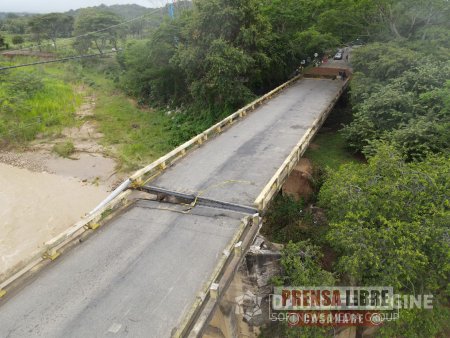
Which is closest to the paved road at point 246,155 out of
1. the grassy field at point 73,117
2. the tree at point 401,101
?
the tree at point 401,101

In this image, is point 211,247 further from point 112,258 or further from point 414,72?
point 414,72

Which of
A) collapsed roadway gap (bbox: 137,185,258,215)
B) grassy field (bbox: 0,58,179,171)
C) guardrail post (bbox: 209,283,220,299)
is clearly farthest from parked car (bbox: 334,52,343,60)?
guardrail post (bbox: 209,283,220,299)

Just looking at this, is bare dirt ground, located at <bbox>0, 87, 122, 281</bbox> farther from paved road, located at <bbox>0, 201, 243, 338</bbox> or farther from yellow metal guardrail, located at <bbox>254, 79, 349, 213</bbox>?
yellow metal guardrail, located at <bbox>254, 79, 349, 213</bbox>

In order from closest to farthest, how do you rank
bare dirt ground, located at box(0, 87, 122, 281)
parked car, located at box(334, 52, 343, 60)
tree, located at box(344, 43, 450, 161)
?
1. tree, located at box(344, 43, 450, 161)
2. bare dirt ground, located at box(0, 87, 122, 281)
3. parked car, located at box(334, 52, 343, 60)

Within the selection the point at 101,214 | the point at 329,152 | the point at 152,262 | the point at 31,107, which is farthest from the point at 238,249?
the point at 31,107

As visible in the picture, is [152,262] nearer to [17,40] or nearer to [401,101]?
[401,101]

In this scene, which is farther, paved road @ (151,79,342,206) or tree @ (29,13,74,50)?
tree @ (29,13,74,50)
